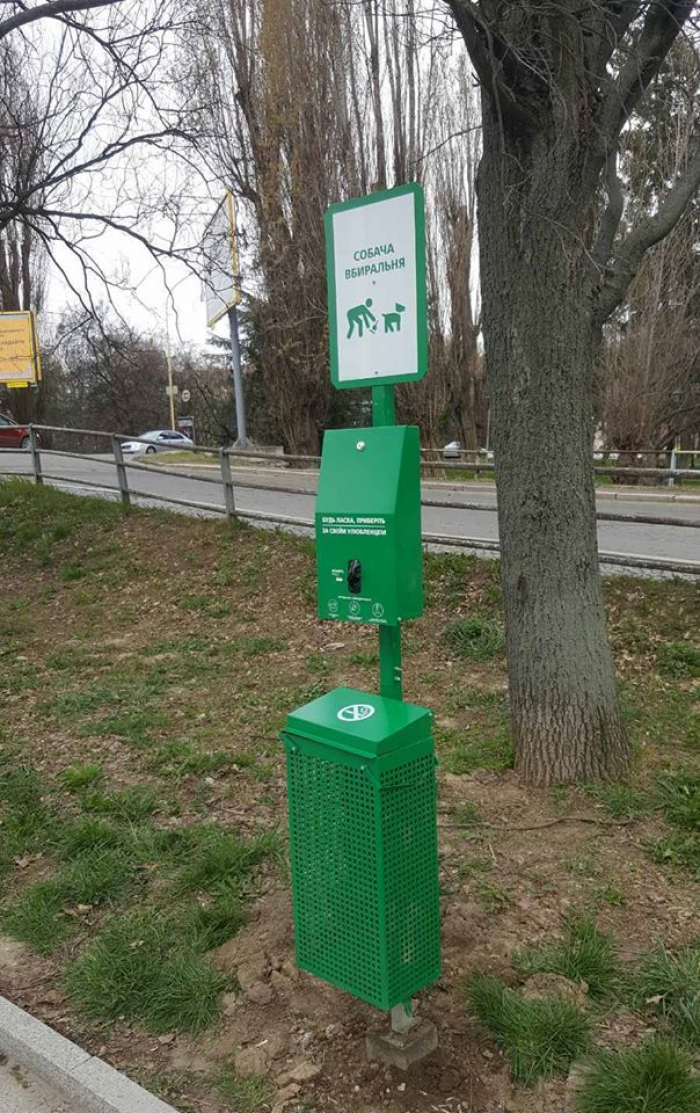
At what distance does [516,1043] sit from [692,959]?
72 centimetres

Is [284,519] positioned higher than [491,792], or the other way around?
[284,519]

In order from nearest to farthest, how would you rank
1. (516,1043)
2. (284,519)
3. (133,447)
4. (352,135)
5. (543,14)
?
(516,1043), (543,14), (284,519), (352,135), (133,447)

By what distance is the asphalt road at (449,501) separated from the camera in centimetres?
957

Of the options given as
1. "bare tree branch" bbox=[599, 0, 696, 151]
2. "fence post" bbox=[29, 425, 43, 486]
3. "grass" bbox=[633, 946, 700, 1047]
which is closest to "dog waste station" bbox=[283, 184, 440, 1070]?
"grass" bbox=[633, 946, 700, 1047]

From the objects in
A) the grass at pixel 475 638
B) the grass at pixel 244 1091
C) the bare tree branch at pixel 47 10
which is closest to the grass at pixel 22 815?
the grass at pixel 244 1091

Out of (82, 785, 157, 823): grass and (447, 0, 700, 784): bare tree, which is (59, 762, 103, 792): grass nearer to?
(82, 785, 157, 823): grass

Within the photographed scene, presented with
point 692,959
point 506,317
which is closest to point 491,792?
point 692,959

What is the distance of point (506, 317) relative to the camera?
3762mm

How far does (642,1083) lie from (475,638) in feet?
14.0

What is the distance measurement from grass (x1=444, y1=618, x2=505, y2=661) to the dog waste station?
355 cm

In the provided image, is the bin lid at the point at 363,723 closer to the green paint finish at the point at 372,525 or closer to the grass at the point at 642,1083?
the green paint finish at the point at 372,525

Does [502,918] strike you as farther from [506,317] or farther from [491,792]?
[506,317]

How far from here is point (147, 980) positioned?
282 centimetres

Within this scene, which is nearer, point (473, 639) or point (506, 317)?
point (506, 317)
